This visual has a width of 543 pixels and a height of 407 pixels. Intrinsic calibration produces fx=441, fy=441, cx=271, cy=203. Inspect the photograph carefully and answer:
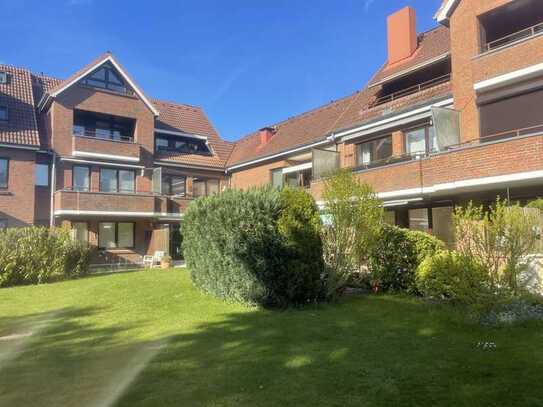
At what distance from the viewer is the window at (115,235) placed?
90.5 feet

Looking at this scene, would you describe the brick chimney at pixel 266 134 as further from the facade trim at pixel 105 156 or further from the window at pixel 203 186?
the facade trim at pixel 105 156

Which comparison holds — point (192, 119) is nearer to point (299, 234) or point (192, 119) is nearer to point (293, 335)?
point (299, 234)

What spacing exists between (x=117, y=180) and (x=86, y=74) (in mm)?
Answer: 6768

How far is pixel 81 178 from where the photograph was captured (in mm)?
27094

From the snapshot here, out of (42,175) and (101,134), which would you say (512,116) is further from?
(42,175)

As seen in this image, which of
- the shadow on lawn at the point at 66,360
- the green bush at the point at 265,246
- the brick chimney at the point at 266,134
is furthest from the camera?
the brick chimney at the point at 266,134

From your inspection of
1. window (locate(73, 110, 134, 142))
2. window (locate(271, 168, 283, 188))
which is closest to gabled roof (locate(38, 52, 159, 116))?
window (locate(73, 110, 134, 142))

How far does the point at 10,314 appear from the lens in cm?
1095

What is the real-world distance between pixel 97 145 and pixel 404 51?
1850 cm

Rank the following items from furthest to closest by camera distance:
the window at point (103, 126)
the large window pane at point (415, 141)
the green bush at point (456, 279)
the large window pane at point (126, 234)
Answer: the large window pane at point (126, 234) → the window at point (103, 126) → the large window pane at point (415, 141) → the green bush at point (456, 279)

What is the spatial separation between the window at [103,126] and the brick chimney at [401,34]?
Answer: 56.3ft

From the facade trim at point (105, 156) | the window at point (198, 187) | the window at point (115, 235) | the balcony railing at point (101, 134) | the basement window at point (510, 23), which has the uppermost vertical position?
the basement window at point (510, 23)

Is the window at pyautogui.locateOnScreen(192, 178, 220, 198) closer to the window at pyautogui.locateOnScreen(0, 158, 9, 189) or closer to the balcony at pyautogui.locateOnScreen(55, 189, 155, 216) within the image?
the balcony at pyautogui.locateOnScreen(55, 189, 155, 216)

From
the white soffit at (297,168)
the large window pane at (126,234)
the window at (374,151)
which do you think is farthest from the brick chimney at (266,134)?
the large window pane at (126,234)
